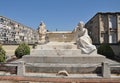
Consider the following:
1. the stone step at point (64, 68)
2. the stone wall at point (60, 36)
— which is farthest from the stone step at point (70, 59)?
the stone wall at point (60, 36)

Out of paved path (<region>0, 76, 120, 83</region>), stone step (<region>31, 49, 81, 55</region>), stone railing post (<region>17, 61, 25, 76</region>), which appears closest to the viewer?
paved path (<region>0, 76, 120, 83</region>)

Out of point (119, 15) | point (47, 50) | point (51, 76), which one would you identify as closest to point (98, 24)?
point (119, 15)

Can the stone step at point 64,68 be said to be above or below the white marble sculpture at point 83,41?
below

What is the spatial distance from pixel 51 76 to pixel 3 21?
2241 centimetres

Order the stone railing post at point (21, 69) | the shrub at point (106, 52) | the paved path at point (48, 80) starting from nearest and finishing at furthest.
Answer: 1. the paved path at point (48, 80)
2. the stone railing post at point (21, 69)
3. the shrub at point (106, 52)

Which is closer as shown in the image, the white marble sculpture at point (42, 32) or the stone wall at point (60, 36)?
the stone wall at point (60, 36)

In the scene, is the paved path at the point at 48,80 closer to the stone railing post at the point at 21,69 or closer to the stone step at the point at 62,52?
the stone railing post at the point at 21,69

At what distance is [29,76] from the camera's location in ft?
36.2

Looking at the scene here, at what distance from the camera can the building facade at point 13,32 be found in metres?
31.5

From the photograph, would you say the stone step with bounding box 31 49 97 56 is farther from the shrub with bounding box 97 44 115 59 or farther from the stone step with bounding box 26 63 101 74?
the shrub with bounding box 97 44 115 59

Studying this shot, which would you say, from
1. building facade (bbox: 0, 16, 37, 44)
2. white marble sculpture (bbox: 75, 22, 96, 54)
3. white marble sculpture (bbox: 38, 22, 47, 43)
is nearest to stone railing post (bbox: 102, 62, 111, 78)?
white marble sculpture (bbox: 75, 22, 96, 54)

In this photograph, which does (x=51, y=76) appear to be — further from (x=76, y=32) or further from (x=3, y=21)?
(x=3, y=21)

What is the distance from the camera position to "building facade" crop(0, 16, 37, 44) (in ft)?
103

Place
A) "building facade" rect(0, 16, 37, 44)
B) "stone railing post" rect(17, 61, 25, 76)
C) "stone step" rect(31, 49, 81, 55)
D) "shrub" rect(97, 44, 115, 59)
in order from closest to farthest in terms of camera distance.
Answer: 1. "stone railing post" rect(17, 61, 25, 76)
2. "stone step" rect(31, 49, 81, 55)
3. "shrub" rect(97, 44, 115, 59)
4. "building facade" rect(0, 16, 37, 44)
